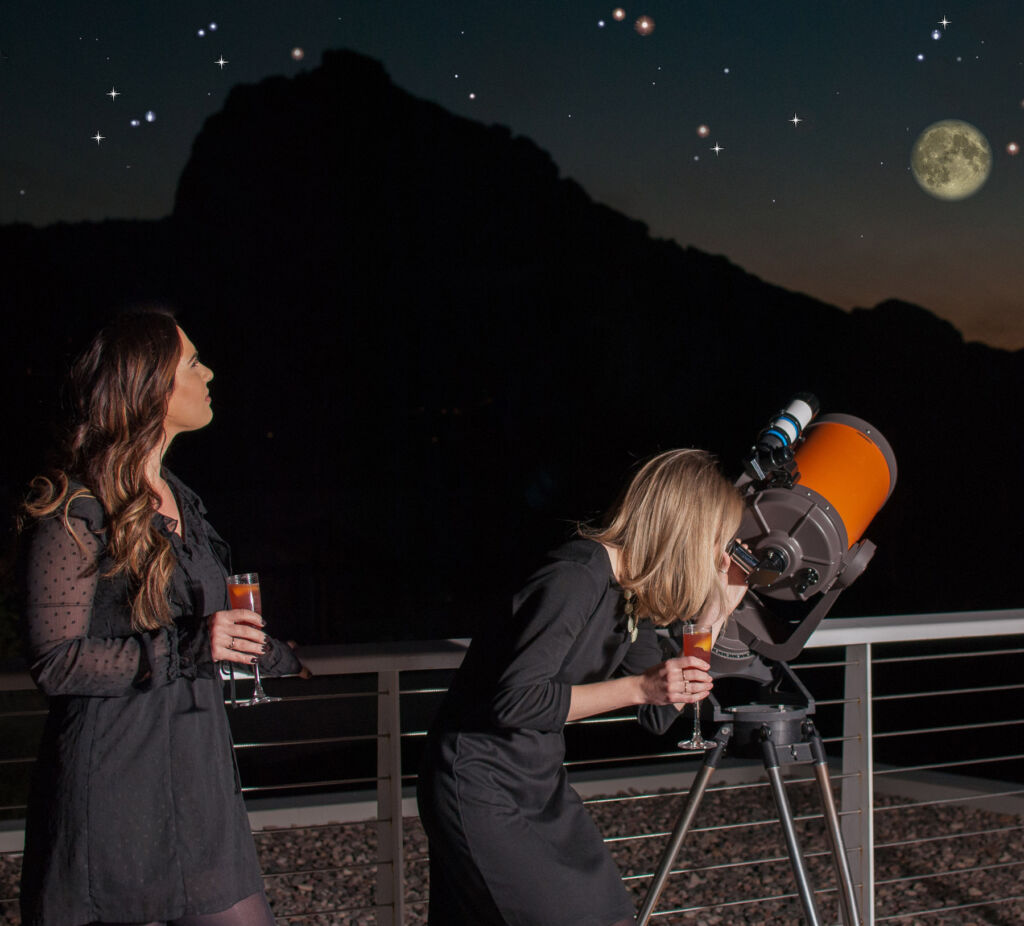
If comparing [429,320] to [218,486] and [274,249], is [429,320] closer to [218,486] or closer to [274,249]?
[274,249]

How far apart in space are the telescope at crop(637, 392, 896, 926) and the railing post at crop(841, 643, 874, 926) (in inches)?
15.1

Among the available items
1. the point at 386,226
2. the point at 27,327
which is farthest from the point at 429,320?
the point at 27,327

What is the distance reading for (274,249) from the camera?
23016mm

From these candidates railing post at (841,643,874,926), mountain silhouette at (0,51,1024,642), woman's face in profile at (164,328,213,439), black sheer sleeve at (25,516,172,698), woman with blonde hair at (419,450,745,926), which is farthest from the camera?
mountain silhouette at (0,51,1024,642)

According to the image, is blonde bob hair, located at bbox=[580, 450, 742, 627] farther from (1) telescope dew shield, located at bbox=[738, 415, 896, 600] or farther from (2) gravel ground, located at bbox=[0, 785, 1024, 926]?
(2) gravel ground, located at bbox=[0, 785, 1024, 926]

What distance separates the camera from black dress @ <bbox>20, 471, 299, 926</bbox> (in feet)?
4.58

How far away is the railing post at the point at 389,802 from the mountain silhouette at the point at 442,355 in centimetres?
1678

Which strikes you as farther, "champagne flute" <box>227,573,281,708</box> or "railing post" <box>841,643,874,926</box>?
"railing post" <box>841,643,874,926</box>

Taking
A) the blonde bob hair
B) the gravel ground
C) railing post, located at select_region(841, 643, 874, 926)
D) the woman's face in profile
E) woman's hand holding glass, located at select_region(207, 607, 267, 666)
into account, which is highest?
the woman's face in profile

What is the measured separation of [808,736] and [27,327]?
67.6 ft

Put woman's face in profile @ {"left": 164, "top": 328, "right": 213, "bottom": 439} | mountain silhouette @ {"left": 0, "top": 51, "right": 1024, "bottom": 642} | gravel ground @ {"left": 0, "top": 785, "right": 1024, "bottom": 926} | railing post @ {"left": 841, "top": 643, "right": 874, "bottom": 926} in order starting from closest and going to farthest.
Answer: woman's face in profile @ {"left": 164, "top": 328, "right": 213, "bottom": 439} < railing post @ {"left": 841, "top": 643, "right": 874, "bottom": 926} < gravel ground @ {"left": 0, "top": 785, "right": 1024, "bottom": 926} < mountain silhouette @ {"left": 0, "top": 51, "right": 1024, "bottom": 642}

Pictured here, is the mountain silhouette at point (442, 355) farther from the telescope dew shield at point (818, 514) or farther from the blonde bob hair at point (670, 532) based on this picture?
the blonde bob hair at point (670, 532)

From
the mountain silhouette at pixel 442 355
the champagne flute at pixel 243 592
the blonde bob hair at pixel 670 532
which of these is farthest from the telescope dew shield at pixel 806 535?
the mountain silhouette at pixel 442 355

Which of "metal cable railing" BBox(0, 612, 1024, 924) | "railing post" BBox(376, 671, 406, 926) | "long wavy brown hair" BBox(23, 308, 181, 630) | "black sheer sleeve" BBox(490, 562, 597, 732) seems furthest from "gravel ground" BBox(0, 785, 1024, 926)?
"long wavy brown hair" BBox(23, 308, 181, 630)
